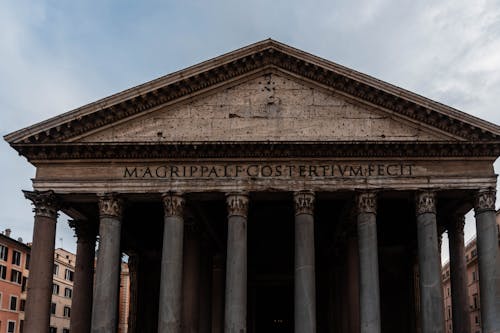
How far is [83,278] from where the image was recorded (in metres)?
23.2

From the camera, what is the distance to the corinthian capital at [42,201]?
68.5 feet

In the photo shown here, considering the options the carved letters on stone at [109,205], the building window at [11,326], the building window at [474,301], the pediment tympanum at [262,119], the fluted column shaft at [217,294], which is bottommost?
the building window at [11,326]

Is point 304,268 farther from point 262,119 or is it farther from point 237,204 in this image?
point 262,119

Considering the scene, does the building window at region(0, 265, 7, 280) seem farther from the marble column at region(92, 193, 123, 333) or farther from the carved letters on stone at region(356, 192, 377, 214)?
the carved letters on stone at region(356, 192, 377, 214)

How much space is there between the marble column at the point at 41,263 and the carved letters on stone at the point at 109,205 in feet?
5.18

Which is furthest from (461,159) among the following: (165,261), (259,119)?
(165,261)

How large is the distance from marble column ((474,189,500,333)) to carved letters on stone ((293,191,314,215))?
17.2 feet

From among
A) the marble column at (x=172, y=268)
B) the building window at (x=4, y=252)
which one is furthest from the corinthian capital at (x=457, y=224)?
the building window at (x=4, y=252)

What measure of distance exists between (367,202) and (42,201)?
10373 millimetres

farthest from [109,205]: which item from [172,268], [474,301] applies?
[474,301]

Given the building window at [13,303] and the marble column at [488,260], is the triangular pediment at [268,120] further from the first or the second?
the building window at [13,303]

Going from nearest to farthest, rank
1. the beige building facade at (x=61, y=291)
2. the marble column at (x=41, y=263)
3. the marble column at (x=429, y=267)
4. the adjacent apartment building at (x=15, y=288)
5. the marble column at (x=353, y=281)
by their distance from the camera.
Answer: the marble column at (x=429, y=267)
the marble column at (x=41, y=263)
the marble column at (x=353, y=281)
the adjacent apartment building at (x=15, y=288)
the beige building facade at (x=61, y=291)

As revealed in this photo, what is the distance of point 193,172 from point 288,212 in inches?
327

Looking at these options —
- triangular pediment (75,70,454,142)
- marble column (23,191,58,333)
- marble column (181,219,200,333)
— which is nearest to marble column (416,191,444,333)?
triangular pediment (75,70,454,142)
